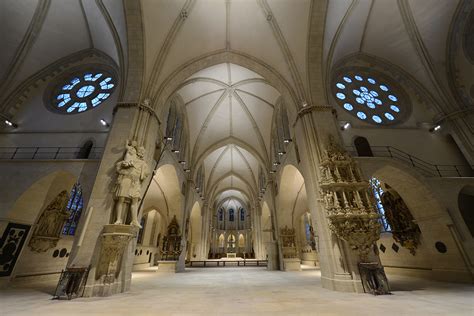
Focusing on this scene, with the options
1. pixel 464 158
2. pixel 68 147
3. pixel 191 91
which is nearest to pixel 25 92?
pixel 68 147

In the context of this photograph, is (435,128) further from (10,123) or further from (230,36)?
(10,123)

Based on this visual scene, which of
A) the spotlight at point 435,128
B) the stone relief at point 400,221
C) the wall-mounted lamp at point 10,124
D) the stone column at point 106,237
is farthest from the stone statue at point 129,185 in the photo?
the spotlight at point 435,128

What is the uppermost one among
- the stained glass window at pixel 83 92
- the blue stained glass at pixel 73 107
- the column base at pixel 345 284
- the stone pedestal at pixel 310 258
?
the stained glass window at pixel 83 92

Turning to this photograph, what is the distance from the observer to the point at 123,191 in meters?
6.21

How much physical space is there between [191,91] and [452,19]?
625 inches

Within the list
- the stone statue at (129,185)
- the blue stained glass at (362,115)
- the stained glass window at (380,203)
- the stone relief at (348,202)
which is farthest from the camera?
the blue stained glass at (362,115)

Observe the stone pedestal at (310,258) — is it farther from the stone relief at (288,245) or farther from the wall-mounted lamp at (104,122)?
the wall-mounted lamp at (104,122)

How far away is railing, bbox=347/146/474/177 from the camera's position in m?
10.0

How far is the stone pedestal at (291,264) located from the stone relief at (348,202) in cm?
849

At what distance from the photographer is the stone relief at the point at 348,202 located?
6000 millimetres

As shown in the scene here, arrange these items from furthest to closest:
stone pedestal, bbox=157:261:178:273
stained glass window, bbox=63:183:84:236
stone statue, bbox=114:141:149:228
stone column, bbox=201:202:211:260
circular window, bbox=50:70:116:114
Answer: stone column, bbox=201:202:211:260, stone pedestal, bbox=157:261:178:273, circular window, bbox=50:70:116:114, stained glass window, bbox=63:183:84:236, stone statue, bbox=114:141:149:228

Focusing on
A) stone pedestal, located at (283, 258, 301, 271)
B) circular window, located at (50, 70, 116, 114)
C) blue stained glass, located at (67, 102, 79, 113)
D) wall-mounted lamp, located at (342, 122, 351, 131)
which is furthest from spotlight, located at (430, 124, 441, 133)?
blue stained glass, located at (67, 102, 79, 113)

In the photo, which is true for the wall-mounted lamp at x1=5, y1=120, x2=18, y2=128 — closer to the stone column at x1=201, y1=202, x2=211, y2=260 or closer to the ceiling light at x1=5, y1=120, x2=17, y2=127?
the ceiling light at x1=5, y1=120, x2=17, y2=127

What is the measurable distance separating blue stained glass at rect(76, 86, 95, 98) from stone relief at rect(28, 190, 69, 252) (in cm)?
576
